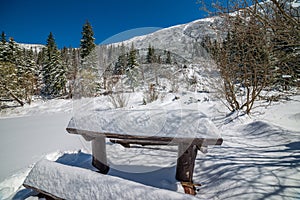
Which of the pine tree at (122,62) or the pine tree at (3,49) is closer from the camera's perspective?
the pine tree at (122,62)

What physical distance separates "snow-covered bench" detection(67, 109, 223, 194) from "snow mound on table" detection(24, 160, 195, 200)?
15.6 inches

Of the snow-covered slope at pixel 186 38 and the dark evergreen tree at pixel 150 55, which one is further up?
the snow-covered slope at pixel 186 38

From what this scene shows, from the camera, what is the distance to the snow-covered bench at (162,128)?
1368 mm

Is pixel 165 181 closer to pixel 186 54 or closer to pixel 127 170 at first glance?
pixel 127 170

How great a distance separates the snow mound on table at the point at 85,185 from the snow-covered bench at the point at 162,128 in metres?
0.40

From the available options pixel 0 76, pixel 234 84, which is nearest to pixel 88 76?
pixel 234 84

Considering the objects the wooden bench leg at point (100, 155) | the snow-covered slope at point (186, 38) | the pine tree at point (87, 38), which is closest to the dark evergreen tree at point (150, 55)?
the snow-covered slope at point (186, 38)

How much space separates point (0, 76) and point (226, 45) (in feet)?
52.4

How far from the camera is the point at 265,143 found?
2883mm

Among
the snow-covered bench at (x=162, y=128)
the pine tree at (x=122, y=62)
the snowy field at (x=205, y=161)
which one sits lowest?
the snowy field at (x=205, y=161)

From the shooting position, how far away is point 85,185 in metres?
1.25

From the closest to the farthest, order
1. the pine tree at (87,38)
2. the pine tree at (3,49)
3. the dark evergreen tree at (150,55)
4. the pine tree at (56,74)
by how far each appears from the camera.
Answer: the dark evergreen tree at (150,55) < the pine tree at (87,38) < the pine tree at (3,49) < the pine tree at (56,74)

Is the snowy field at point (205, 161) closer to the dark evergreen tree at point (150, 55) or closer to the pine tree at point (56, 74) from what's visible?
the dark evergreen tree at point (150, 55)

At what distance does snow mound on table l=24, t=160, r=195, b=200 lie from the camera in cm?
107
